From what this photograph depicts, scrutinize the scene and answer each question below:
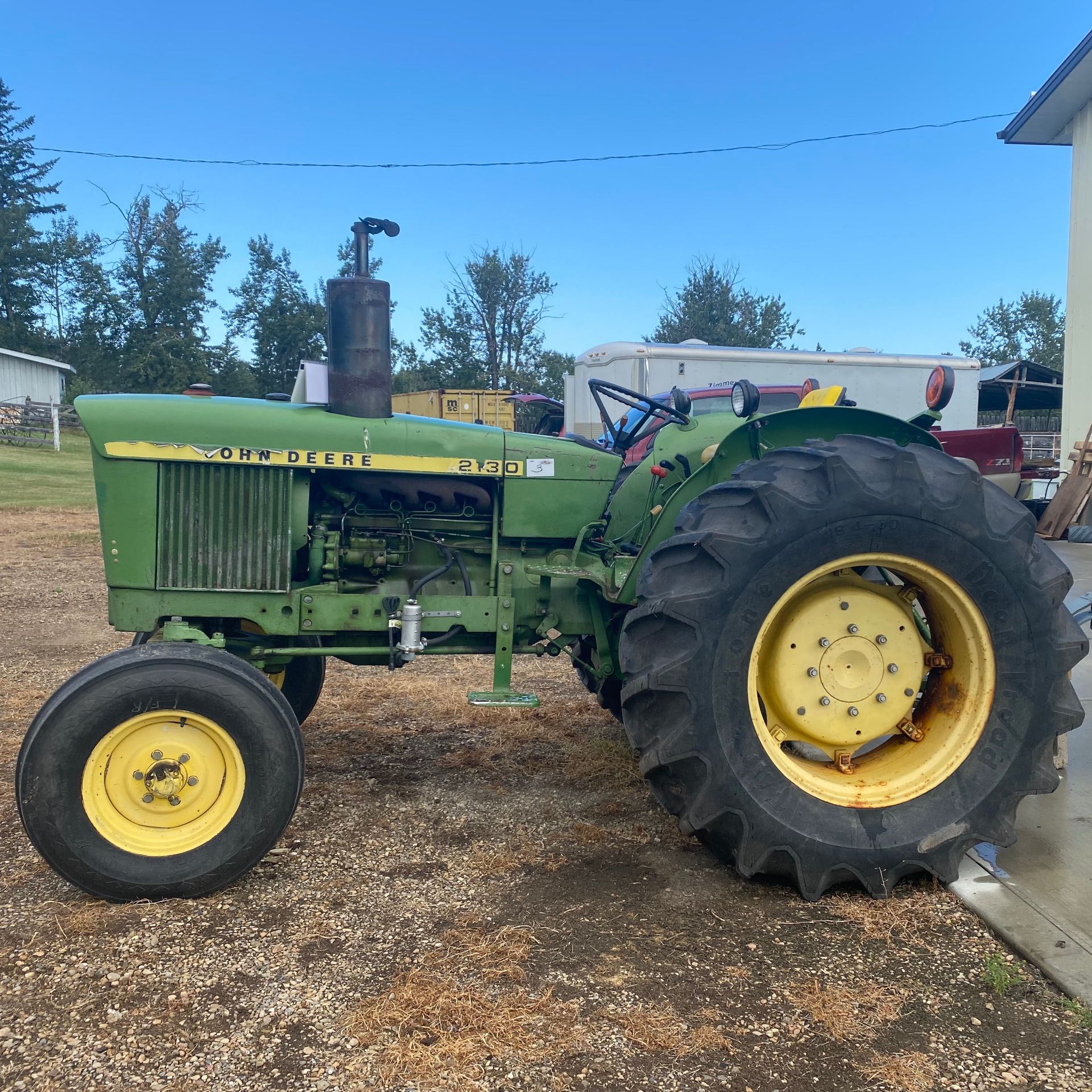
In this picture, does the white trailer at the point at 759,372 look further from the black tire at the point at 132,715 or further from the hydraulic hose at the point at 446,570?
the black tire at the point at 132,715

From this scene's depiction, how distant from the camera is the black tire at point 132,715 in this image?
103 inches

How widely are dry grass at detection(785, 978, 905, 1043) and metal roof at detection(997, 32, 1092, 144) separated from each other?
1331 centimetres

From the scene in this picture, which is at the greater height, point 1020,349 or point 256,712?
point 1020,349

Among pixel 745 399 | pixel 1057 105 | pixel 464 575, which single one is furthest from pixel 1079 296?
pixel 464 575

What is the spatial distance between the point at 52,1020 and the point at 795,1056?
173 centimetres

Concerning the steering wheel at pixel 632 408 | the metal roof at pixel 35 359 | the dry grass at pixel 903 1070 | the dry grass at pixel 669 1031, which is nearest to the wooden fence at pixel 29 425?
the metal roof at pixel 35 359

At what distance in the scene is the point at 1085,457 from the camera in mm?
12000

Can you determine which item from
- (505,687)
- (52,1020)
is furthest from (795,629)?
(52,1020)

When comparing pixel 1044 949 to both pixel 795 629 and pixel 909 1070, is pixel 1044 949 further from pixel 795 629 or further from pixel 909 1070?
pixel 795 629

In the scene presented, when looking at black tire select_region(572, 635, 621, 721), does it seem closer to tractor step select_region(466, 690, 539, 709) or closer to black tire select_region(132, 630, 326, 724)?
tractor step select_region(466, 690, 539, 709)

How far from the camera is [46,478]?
18281mm

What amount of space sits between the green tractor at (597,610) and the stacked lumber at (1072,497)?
992cm

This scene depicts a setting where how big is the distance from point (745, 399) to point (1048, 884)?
1867mm

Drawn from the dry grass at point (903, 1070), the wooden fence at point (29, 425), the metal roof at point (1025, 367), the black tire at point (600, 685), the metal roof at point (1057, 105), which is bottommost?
the dry grass at point (903, 1070)
